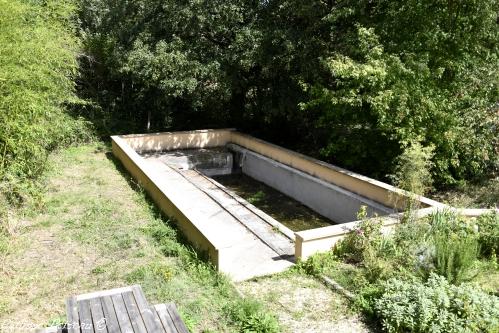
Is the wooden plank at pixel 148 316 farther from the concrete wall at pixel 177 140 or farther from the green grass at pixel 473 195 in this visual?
the concrete wall at pixel 177 140

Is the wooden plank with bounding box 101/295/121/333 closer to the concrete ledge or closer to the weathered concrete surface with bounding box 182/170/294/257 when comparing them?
the concrete ledge

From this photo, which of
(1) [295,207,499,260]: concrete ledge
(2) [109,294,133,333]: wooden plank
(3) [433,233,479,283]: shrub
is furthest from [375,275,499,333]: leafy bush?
(2) [109,294,133,333]: wooden plank

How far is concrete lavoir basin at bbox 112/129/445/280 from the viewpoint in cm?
682

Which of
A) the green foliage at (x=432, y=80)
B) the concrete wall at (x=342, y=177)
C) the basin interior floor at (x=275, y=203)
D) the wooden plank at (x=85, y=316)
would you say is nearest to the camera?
the wooden plank at (x=85, y=316)

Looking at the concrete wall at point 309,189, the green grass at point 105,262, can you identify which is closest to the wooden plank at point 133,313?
the green grass at point 105,262

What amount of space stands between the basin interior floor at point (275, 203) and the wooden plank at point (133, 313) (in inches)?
227

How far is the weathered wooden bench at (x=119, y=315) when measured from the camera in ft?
12.8

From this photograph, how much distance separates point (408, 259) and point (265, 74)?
27.3ft

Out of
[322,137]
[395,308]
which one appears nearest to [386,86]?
[322,137]

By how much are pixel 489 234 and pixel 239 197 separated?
5.69 metres

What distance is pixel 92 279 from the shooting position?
241 inches

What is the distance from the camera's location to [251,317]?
5113mm

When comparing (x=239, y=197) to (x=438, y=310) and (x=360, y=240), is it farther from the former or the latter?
(x=438, y=310)

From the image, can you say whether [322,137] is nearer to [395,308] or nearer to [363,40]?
[363,40]
